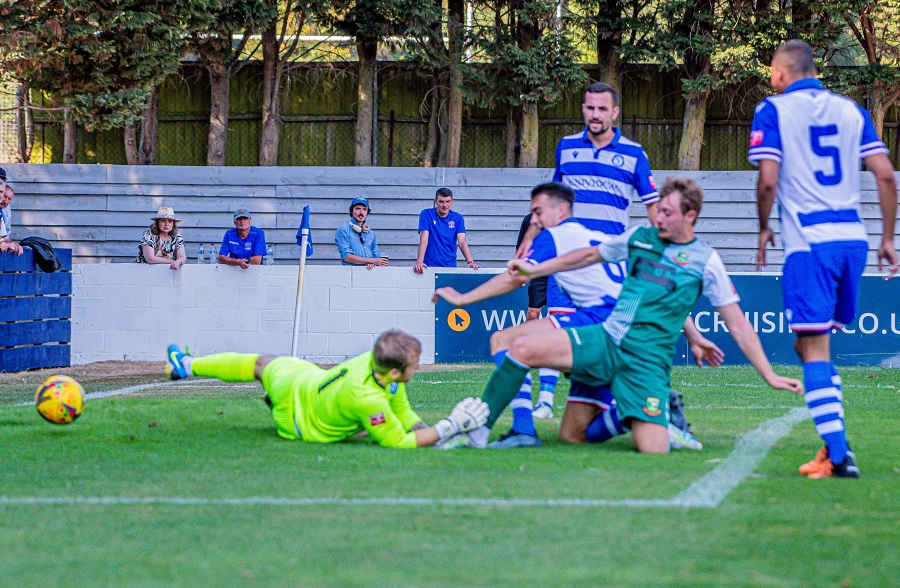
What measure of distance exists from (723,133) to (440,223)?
1201cm

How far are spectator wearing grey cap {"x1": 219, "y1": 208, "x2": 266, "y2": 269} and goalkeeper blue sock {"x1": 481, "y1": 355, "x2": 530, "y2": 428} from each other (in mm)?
9295

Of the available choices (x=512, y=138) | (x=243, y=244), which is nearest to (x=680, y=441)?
(x=243, y=244)

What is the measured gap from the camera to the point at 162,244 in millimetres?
14930

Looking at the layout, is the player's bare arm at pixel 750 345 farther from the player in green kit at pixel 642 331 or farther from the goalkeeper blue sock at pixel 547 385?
the goalkeeper blue sock at pixel 547 385

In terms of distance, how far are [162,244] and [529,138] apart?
33.2ft

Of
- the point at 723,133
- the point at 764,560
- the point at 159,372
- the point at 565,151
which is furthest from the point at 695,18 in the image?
the point at 764,560

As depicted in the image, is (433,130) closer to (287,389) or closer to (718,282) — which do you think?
(287,389)

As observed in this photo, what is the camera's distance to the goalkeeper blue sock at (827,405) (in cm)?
513

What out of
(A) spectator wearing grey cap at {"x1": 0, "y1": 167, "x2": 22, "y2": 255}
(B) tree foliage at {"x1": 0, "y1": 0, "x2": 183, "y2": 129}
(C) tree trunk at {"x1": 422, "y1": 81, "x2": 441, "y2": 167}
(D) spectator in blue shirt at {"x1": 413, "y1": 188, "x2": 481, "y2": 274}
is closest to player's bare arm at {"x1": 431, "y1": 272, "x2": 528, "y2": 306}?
(A) spectator wearing grey cap at {"x1": 0, "y1": 167, "x2": 22, "y2": 255}

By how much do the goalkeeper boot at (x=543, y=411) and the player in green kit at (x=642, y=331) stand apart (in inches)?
70.5

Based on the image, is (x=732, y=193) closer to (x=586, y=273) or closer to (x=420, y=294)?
(x=420, y=294)

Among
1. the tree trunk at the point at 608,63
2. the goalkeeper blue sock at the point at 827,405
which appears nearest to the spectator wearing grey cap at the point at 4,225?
the goalkeeper blue sock at the point at 827,405

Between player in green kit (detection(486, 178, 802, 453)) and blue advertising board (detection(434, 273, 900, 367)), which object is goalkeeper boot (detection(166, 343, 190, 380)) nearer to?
player in green kit (detection(486, 178, 802, 453))

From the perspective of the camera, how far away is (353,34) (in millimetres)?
22328
